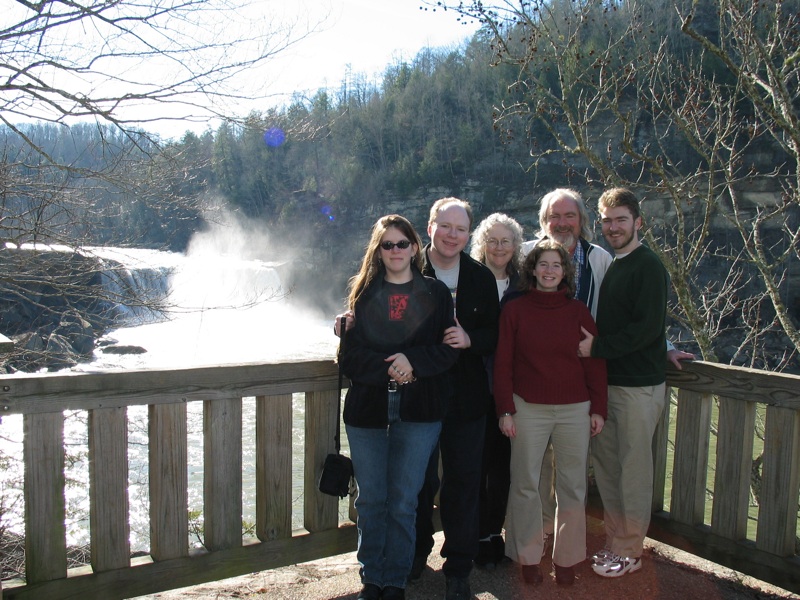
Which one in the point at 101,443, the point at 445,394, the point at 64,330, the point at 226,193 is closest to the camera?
the point at 101,443

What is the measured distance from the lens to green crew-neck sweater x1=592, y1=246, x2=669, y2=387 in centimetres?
325

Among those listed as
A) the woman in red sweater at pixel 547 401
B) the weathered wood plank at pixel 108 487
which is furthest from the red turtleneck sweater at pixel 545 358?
the weathered wood plank at pixel 108 487

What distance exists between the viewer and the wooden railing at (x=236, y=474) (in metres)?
2.75

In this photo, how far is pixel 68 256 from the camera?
6703mm

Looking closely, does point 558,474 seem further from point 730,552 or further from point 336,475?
point 336,475

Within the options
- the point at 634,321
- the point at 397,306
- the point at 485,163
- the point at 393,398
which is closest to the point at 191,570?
the point at 393,398

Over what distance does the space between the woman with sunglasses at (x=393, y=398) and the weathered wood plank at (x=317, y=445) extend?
0.32 m

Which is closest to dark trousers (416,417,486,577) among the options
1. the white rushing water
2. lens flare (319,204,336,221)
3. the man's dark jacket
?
the man's dark jacket

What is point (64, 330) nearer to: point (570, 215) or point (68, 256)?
point (68, 256)

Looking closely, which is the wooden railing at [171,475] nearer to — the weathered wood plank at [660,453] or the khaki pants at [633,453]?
the khaki pants at [633,453]

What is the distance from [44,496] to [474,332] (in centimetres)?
188

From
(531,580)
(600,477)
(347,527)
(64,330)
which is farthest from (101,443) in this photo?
(64,330)

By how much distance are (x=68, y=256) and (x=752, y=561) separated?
611cm

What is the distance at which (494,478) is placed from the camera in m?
3.53
